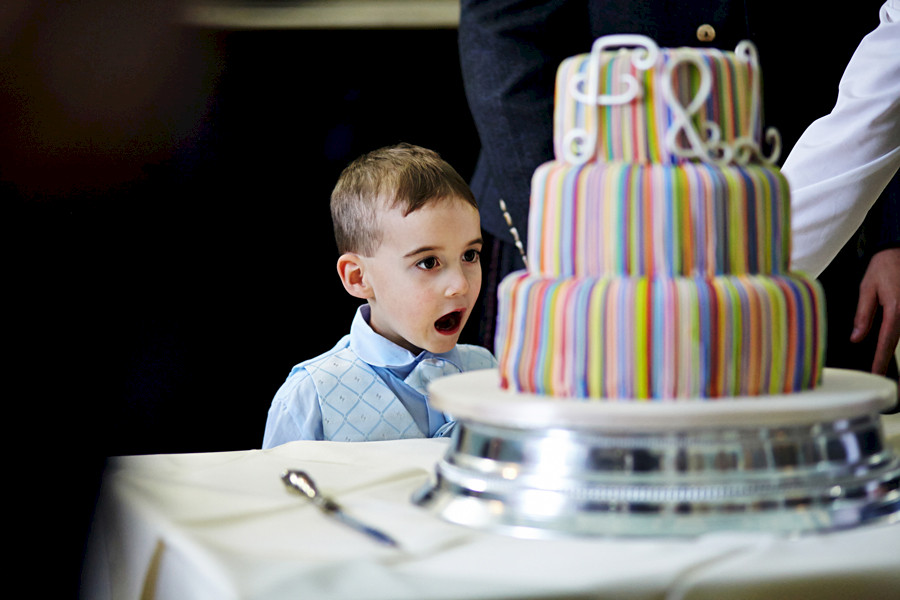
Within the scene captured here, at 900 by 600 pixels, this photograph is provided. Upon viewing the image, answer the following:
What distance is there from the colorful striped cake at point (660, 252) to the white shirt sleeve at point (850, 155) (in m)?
0.73

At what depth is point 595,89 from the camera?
35.8 inches

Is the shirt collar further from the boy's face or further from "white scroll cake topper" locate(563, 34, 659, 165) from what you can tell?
"white scroll cake topper" locate(563, 34, 659, 165)

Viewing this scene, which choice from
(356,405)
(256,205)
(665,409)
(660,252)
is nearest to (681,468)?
(665,409)

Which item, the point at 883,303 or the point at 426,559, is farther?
the point at 883,303

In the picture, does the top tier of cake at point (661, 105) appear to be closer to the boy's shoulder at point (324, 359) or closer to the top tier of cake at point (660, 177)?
the top tier of cake at point (660, 177)

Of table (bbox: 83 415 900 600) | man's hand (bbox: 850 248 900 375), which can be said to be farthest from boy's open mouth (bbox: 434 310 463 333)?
table (bbox: 83 415 900 600)

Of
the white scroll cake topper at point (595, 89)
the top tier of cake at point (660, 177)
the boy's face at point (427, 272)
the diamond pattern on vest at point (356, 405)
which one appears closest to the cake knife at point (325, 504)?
the top tier of cake at point (660, 177)

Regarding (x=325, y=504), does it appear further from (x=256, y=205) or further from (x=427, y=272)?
(x=256, y=205)

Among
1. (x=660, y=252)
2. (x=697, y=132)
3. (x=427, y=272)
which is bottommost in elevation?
(x=427, y=272)

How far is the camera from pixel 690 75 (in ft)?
2.98

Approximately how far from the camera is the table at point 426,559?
0.69m

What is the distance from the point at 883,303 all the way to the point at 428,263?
0.90 metres

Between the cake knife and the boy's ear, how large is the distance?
2.91 ft

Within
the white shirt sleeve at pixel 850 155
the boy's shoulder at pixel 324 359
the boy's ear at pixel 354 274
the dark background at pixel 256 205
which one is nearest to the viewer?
the white shirt sleeve at pixel 850 155
